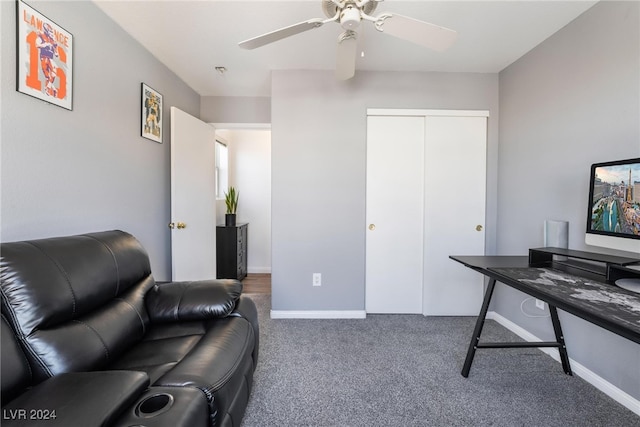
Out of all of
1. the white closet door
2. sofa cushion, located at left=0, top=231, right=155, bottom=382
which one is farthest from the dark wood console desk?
sofa cushion, located at left=0, top=231, right=155, bottom=382

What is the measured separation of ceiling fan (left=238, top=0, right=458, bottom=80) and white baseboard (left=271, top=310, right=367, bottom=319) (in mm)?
2219

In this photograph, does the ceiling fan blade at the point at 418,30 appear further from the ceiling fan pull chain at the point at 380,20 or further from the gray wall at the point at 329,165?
the gray wall at the point at 329,165

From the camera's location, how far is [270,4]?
172 cm

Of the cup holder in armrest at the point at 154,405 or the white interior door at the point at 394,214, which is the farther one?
the white interior door at the point at 394,214

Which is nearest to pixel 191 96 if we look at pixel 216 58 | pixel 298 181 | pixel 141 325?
pixel 216 58

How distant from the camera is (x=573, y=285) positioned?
130 centimetres

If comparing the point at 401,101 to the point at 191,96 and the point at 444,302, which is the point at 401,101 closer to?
the point at 444,302

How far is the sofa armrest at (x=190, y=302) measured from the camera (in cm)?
152

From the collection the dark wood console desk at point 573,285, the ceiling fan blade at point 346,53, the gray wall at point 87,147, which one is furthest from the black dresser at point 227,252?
the dark wood console desk at point 573,285

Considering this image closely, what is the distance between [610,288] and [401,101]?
6.82ft

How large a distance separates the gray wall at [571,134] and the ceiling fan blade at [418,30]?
1149 mm

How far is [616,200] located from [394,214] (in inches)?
60.3

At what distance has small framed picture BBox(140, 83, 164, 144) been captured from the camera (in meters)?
2.22

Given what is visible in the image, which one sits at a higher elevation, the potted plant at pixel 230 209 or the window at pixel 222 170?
the window at pixel 222 170
